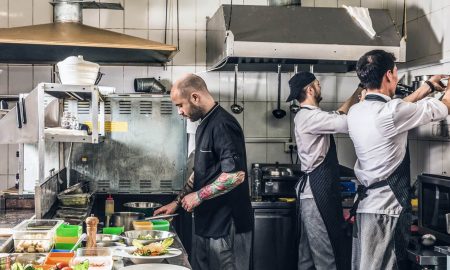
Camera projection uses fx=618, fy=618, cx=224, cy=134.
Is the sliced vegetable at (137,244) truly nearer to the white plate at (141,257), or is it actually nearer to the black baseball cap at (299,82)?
the white plate at (141,257)

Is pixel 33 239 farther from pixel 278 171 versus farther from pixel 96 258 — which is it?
pixel 278 171

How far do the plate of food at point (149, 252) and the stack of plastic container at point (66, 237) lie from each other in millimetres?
259

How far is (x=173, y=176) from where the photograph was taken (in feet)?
17.6

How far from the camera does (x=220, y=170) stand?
3758 mm

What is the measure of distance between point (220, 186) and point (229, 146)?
0.80ft

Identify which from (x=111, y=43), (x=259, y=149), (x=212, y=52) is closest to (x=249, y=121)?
(x=259, y=149)

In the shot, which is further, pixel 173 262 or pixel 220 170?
pixel 220 170

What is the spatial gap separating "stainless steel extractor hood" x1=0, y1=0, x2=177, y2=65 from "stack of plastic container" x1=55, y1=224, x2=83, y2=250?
1947mm

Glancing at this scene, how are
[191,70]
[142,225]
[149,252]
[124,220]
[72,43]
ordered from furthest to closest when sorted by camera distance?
1. [191,70]
2. [72,43]
3. [124,220]
4. [142,225]
5. [149,252]

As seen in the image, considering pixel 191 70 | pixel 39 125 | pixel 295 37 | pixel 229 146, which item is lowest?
pixel 229 146

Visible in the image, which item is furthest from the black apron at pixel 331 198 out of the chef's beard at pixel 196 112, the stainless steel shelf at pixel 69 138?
the stainless steel shelf at pixel 69 138

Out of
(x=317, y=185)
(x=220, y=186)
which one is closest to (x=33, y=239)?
(x=220, y=186)

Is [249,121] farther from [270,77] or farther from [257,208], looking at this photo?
[257,208]

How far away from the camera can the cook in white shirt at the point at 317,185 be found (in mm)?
4406
